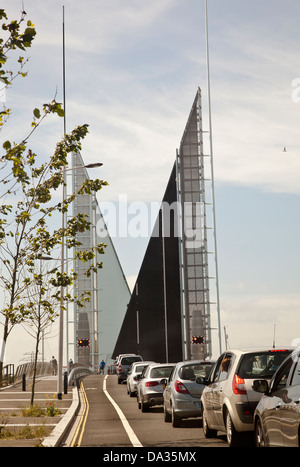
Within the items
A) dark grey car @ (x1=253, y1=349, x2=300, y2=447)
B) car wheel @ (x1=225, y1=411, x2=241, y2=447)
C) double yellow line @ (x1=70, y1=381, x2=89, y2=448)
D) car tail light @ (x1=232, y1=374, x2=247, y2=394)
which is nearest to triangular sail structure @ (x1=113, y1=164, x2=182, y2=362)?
double yellow line @ (x1=70, y1=381, x2=89, y2=448)

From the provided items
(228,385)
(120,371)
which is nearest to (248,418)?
(228,385)

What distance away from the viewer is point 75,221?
16.7m

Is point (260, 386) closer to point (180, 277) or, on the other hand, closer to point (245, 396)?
point (245, 396)

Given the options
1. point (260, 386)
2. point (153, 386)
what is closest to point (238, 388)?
point (260, 386)

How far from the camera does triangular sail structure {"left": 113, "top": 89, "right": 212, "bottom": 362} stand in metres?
74.0

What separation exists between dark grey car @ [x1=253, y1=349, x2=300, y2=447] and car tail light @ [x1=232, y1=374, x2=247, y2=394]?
51.5 inches

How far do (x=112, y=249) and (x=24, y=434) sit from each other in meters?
116

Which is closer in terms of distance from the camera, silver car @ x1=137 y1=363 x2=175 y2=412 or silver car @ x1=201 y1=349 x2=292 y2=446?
silver car @ x1=201 y1=349 x2=292 y2=446

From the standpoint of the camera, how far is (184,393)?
17.1 m

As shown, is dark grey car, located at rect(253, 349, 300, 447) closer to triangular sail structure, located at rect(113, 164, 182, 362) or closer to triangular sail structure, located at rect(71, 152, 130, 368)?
triangular sail structure, located at rect(113, 164, 182, 362)

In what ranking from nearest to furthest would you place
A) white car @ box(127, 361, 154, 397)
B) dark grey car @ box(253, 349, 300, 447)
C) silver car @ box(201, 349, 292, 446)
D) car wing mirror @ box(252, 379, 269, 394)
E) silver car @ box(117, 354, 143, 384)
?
dark grey car @ box(253, 349, 300, 447)
car wing mirror @ box(252, 379, 269, 394)
silver car @ box(201, 349, 292, 446)
white car @ box(127, 361, 154, 397)
silver car @ box(117, 354, 143, 384)

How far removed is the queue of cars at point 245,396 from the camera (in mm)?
9219

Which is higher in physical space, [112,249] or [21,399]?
[112,249]

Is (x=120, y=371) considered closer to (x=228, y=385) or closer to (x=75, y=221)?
(x=75, y=221)
